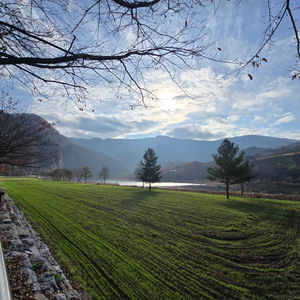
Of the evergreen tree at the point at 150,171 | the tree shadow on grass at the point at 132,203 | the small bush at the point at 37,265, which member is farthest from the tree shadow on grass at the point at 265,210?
the evergreen tree at the point at 150,171

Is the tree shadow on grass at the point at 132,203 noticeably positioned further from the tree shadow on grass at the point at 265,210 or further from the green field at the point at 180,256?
the tree shadow on grass at the point at 265,210

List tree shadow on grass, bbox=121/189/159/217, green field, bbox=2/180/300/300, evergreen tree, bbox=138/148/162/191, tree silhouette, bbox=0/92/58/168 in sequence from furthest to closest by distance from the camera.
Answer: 1. evergreen tree, bbox=138/148/162/191
2. tree shadow on grass, bbox=121/189/159/217
3. tree silhouette, bbox=0/92/58/168
4. green field, bbox=2/180/300/300

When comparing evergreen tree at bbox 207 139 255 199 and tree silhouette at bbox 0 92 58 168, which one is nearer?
tree silhouette at bbox 0 92 58 168

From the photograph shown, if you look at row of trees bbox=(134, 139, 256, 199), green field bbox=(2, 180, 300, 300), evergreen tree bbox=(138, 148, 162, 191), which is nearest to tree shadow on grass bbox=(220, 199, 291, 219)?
green field bbox=(2, 180, 300, 300)

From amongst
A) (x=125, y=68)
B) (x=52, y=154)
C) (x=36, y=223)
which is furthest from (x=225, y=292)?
(x=36, y=223)

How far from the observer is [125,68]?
3.35 m

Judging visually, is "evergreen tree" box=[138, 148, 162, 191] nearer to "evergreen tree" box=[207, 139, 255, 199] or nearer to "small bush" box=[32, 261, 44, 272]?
"evergreen tree" box=[207, 139, 255, 199]

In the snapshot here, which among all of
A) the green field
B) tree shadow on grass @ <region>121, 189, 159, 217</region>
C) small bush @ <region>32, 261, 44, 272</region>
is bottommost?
tree shadow on grass @ <region>121, 189, 159, 217</region>

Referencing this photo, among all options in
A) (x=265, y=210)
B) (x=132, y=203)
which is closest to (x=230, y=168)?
(x=265, y=210)

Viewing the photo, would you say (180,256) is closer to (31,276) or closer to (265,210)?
(31,276)

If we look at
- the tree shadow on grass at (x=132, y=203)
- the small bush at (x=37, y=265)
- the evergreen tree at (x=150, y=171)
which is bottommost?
the tree shadow on grass at (x=132, y=203)

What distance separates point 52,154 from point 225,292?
797cm

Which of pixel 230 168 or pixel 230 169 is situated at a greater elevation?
pixel 230 168

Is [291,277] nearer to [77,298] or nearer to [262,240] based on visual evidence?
[262,240]
